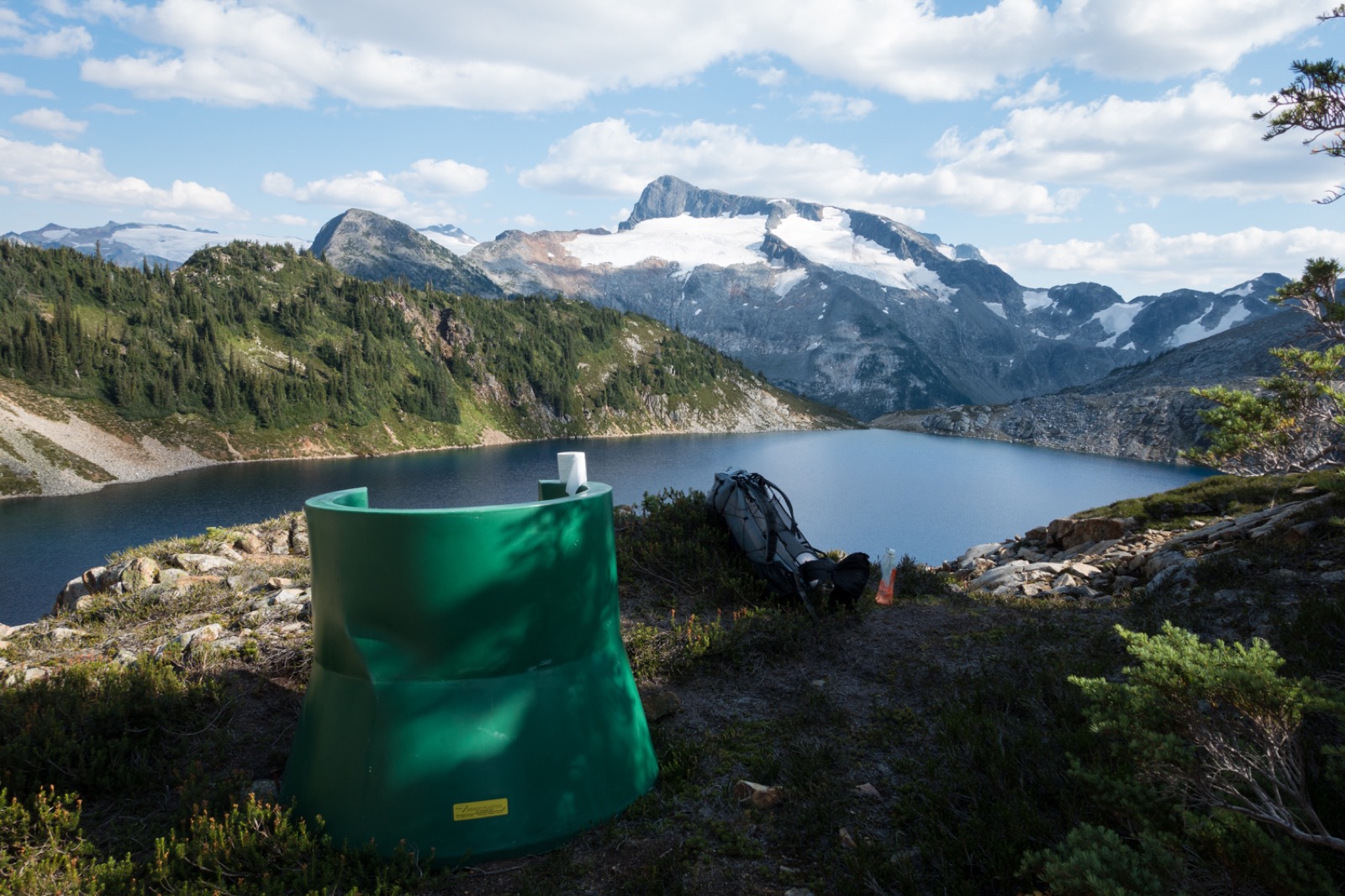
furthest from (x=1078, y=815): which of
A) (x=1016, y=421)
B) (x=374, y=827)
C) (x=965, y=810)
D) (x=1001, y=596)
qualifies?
(x=1016, y=421)

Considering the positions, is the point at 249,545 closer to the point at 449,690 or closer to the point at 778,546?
the point at 778,546

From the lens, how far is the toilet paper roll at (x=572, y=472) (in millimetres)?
6160

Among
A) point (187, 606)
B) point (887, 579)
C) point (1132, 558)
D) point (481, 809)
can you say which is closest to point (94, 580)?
point (187, 606)

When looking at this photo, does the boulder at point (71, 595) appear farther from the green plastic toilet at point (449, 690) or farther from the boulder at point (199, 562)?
the green plastic toilet at point (449, 690)

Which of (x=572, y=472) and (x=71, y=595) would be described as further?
(x=71, y=595)

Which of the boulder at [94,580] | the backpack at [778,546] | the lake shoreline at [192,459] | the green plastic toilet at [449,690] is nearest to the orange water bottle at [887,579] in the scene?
the backpack at [778,546]

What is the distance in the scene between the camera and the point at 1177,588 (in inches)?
402

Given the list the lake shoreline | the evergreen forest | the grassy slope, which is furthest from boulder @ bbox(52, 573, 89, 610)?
the evergreen forest

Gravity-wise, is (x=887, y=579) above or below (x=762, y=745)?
above

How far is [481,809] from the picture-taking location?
480cm

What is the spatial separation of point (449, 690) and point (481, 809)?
808 millimetres

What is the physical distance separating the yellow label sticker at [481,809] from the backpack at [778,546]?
17.5ft

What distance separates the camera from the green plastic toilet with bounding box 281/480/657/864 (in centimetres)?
479

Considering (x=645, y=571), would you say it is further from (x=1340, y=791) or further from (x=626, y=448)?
(x=626, y=448)
